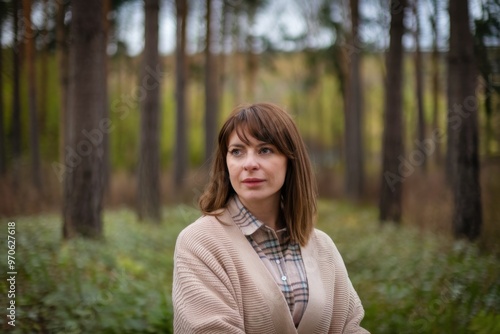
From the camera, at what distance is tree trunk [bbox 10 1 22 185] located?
6718 millimetres

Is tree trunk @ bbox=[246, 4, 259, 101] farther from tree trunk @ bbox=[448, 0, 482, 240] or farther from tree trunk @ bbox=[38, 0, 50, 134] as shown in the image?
tree trunk @ bbox=[448, 0, 482, 240]

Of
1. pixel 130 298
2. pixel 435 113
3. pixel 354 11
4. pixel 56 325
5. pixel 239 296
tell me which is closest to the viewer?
pixel 239 296

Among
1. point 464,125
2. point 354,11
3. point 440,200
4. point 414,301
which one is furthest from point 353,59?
point 414,301

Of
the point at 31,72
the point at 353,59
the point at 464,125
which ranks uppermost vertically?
the point at 353,59

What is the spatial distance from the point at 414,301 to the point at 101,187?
4337 mm

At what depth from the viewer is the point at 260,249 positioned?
103 inches

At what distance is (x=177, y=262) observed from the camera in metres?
2.49

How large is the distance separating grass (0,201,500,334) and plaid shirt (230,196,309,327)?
203cm

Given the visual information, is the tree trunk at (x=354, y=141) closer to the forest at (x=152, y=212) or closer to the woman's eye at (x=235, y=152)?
the forest at (x=152, y=212)

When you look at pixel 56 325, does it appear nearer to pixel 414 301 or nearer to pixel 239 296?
pixel 239 296

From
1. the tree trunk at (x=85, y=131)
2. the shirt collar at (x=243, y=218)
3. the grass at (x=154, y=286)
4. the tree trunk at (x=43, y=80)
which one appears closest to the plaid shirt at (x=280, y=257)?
the shirt collar at (x=243, y=218)

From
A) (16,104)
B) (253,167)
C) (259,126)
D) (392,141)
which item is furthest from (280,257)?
(392,141)

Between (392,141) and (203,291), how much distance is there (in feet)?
31.6

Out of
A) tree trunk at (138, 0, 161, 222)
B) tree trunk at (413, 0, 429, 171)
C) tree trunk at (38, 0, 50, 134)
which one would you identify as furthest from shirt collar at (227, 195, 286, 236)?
tree trunk at (413, 0, 429, 171)
